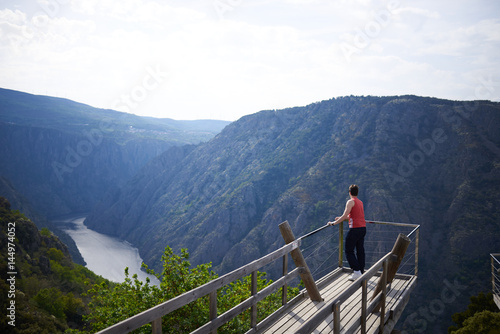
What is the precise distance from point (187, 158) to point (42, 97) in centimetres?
13504

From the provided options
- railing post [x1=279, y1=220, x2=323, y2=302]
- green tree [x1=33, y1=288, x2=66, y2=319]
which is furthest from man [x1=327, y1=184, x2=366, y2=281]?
green tree [x1=33, y1=288, x2=66, y2=319]

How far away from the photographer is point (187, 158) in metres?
106

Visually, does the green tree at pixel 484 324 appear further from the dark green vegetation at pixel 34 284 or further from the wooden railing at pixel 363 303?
the dark green vegetation at pixel 34 284

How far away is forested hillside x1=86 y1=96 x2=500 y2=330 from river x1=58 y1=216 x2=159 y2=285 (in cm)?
340

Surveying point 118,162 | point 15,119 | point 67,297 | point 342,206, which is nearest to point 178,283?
point 67,297

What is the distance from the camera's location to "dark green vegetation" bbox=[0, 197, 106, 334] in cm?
1530

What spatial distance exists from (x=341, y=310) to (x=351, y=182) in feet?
171

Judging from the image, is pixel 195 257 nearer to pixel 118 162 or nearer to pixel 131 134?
pixel 118 162

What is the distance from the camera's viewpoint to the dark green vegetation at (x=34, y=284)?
50.2 ft

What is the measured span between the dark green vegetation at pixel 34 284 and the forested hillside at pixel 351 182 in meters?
27.9

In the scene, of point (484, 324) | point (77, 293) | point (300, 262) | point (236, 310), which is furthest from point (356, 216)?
point (77, 293)

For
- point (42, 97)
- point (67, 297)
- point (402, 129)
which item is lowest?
point (67, 297)

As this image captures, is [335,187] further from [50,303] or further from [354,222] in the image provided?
[354,222]

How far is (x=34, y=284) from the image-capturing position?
974 inches
